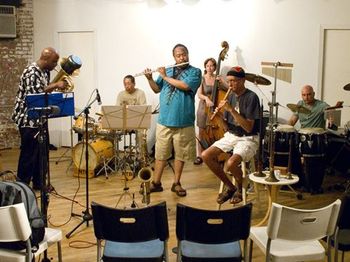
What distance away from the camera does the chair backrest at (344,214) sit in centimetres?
284

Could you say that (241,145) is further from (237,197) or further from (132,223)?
(132,223)

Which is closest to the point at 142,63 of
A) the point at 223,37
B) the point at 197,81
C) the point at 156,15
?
the point at 156,15

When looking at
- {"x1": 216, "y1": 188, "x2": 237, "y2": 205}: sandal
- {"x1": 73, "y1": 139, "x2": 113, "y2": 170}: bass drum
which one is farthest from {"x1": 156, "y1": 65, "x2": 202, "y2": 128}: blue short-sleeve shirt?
{"x1": 73, "y1": 139, "x2": 113, "y2": 170}: bass drum

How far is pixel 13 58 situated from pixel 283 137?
5068mm

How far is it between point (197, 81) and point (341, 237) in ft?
8.99

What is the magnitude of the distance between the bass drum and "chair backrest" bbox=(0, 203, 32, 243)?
144 inches

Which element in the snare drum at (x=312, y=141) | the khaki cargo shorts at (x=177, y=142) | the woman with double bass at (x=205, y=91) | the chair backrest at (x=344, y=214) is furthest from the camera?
the woman with double bass at (x=205, y=91)

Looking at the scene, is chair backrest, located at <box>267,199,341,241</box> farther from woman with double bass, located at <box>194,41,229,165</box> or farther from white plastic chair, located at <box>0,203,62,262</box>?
woman with double bass, located at <box>194,41,229,165</box>

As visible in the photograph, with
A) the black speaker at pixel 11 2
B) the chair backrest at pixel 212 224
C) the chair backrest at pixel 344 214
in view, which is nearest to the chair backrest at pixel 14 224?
the chair backrest at pixel 212 224

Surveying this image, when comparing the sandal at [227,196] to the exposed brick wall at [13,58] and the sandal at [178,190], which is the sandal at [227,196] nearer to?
the sandal at [178,190]

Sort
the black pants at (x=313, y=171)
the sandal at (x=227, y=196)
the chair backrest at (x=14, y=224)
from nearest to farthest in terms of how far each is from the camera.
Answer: the chair backrest at (x=14, y=224), the sandal at (x=227, y=196), the black pants at (x=313, y=171)

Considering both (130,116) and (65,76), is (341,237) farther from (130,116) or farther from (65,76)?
(65,76)

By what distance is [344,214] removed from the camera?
9.37ft

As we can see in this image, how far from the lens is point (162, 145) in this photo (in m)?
5.44
